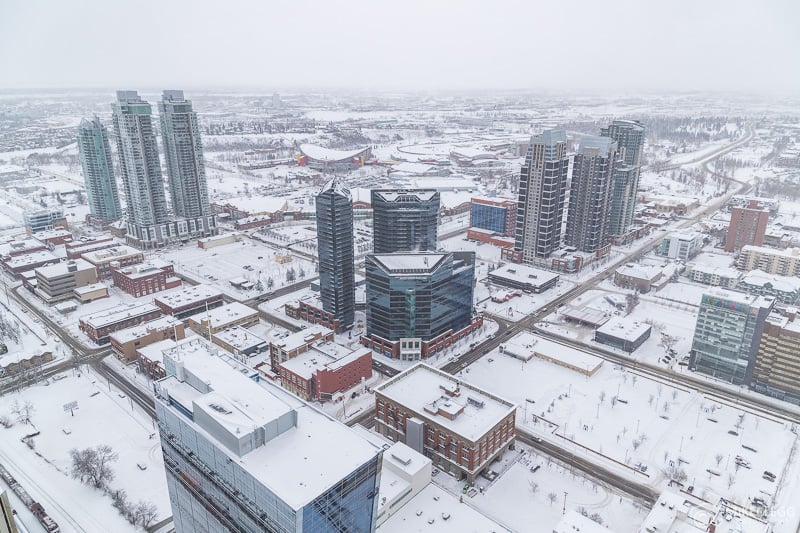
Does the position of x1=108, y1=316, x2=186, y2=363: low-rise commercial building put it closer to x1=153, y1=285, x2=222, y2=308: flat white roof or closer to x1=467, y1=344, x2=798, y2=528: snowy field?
x1=153, y1=285, x2=222, y2=308: flat white roof

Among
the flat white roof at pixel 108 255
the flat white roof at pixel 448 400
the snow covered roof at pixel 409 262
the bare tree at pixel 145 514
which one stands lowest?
the bare tree at pixel 145 514

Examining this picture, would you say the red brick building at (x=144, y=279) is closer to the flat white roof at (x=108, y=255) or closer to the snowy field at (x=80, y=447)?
the flat white roof at (x=108, y=255)

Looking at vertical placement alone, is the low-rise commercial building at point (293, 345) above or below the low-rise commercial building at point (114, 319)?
above

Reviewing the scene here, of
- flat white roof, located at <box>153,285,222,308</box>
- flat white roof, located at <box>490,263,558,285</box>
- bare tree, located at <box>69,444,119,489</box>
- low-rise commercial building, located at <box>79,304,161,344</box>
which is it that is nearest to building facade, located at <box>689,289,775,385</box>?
flat white roof, located at <box>490,263,558,285</box>

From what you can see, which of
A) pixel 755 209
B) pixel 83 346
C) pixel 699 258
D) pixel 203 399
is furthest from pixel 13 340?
pixel 755 209

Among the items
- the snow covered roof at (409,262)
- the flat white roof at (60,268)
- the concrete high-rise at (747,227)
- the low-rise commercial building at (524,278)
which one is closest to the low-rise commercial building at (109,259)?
the flat white roof at (60,268)
